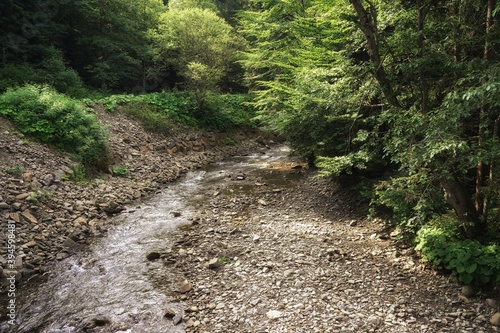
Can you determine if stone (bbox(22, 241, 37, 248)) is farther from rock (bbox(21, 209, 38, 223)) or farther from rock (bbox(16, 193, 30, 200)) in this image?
rock (bbox(16, 193, 30, 200))

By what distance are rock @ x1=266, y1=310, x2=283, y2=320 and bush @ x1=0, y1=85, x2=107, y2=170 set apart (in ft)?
34.7

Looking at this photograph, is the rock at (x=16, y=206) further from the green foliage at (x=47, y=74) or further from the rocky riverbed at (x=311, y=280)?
the green foliage at (x=47, y=74)

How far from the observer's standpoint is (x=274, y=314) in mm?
5312

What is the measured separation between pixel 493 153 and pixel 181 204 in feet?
32.1

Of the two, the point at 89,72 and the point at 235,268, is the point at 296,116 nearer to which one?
the point at 235,268

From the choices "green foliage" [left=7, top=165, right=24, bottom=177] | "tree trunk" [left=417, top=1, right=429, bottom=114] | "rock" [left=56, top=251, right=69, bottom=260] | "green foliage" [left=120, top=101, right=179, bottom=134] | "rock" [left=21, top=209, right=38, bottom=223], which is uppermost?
"tree trunk" [left=417, top=1, right=429, bottom=114]

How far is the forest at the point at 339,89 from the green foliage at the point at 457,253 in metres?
0.02

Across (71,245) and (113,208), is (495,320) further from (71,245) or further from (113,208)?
(113,208)

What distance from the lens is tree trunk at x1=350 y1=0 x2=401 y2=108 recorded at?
235 inches

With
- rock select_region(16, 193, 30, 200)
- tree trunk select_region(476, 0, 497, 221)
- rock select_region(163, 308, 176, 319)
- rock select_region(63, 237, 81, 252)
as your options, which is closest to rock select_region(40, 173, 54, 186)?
rock select_region(16, 193, 30, 200)

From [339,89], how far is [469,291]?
4.84 m

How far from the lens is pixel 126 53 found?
24.5m

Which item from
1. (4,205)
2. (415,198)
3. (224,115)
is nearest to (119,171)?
(4,205)

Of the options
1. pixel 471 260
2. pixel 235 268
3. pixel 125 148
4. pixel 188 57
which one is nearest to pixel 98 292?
pixel 235 268
